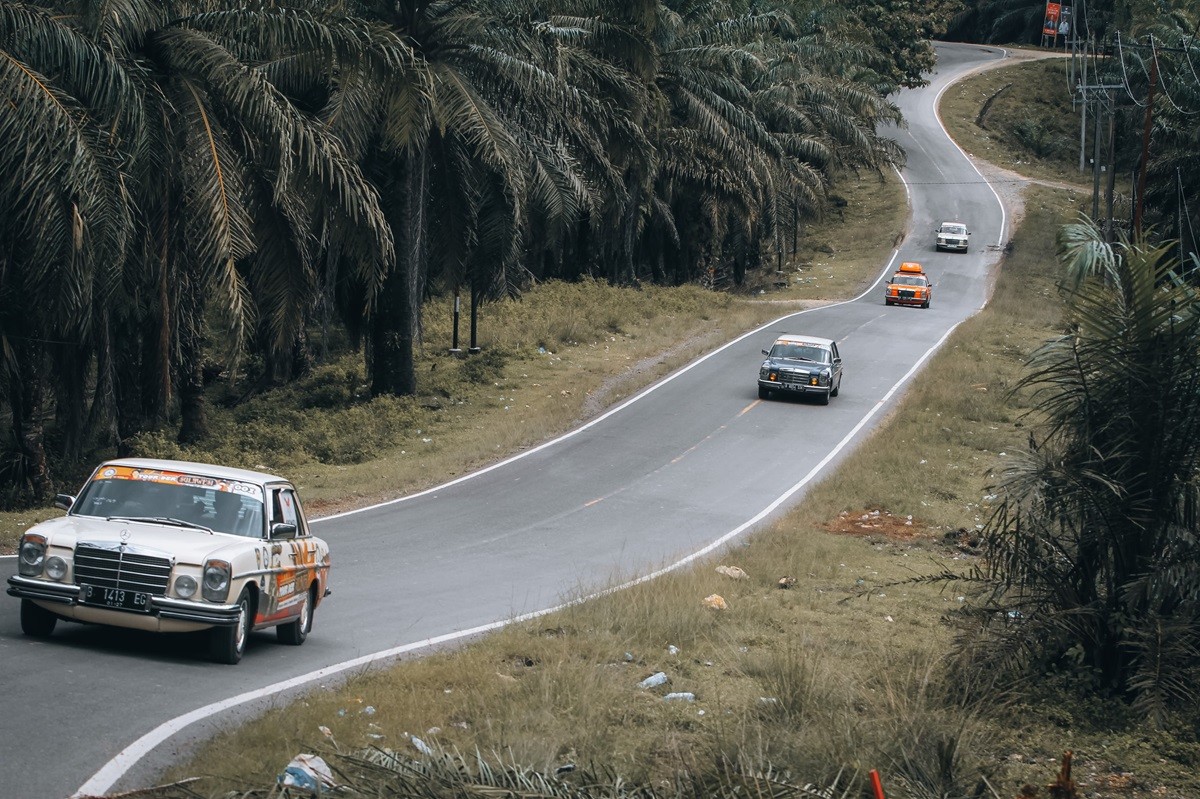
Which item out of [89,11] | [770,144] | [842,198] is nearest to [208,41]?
[89,11]

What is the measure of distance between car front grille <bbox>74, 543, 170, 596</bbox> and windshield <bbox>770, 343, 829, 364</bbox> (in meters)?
25.8

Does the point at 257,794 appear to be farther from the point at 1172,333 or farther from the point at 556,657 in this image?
the point at 1172,333

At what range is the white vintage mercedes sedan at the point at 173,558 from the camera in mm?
10242

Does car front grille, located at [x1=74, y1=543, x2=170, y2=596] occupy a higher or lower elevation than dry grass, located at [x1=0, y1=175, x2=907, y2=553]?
higher

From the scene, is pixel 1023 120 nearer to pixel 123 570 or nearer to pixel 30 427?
pixel 30 427

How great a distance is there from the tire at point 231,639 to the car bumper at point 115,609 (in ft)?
1.02

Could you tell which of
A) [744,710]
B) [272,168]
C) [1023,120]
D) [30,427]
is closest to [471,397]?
[30,427]

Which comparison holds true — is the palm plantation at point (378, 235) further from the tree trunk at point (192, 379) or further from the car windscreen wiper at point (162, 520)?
the car windscreen wiper at point (162, 520)

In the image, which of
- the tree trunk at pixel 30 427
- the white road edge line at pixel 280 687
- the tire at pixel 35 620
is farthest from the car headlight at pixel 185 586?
the tree trunk at pixel 30 427

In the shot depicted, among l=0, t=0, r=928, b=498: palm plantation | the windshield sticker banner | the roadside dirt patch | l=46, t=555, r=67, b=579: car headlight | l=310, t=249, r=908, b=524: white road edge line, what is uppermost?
l=0, t=0, r=928, b=498: palm plantation

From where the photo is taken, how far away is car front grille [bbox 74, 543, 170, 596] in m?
10.2

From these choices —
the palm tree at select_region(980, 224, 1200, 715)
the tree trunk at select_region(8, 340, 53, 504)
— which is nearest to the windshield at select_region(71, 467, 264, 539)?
the palm tree at select_region(980, 224, 1200, 715)

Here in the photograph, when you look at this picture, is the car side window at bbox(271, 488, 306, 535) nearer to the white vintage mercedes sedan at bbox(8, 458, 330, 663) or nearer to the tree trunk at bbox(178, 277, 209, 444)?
the white vintage mercedes sedan at bbox(8, 458, 330, 663)

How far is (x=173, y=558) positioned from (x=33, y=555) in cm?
114
